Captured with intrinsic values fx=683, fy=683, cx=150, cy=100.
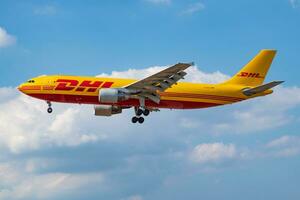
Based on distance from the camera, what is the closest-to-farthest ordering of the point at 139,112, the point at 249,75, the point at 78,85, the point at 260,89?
the point at 78,85
the point at 260,89
the point at 139,112
the point at 249,75

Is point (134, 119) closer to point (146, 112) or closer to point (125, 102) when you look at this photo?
point (146, 112)

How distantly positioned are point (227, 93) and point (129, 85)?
37.2 ft

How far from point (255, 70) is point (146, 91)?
1409 cm

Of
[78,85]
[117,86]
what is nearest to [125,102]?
[117,86]

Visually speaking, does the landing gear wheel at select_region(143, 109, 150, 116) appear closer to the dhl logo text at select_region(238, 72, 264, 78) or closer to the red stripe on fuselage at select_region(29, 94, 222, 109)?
the red stripe on fuselage at select_region(29, 94, 222, 109)

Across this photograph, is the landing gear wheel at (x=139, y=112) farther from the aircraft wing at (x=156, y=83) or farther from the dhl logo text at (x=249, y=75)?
the dhl logo text at (x=249, y=75)

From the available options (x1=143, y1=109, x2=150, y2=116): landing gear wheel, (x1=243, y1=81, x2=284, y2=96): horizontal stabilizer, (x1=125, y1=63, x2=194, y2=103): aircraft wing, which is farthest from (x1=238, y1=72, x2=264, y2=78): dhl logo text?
(x1=143, y1=109, x2=150, y2=116): landing gear wheel

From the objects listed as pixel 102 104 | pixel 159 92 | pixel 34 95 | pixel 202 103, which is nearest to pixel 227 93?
pixel 202 103

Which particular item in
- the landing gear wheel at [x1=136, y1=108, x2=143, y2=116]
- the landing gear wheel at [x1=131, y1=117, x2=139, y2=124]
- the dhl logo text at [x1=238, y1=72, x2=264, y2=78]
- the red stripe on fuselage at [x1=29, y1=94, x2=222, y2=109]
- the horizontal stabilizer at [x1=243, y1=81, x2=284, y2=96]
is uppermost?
the dhl logo text at [x1=238, y1=72, x2=264, y2=78]

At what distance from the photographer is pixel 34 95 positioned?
71375 mm

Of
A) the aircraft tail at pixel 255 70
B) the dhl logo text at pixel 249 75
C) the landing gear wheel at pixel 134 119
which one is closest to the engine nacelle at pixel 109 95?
the landing gear wheel at pixel 134 119

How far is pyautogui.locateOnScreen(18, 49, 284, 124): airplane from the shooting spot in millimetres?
70000

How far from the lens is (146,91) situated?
235 ft

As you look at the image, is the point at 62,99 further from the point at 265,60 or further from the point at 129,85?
the point at 265,60
